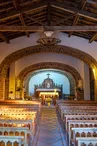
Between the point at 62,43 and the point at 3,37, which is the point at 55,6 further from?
the point at 62,43

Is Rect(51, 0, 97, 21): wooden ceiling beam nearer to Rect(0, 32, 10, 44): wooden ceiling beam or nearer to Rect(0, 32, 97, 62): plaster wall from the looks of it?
Rect(0, 32, 10, 44): wooden ceiling beam

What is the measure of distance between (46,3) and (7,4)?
1452 millimetres

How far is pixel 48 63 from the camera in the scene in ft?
46.7

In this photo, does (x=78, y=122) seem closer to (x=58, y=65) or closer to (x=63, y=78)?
(x=58, y=65)

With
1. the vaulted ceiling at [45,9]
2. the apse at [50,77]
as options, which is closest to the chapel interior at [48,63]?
the vaulted ceiling at [45,9]

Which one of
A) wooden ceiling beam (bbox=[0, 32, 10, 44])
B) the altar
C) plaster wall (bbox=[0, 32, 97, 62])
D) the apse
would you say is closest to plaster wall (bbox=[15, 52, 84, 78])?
plaster wall (bbox=[0, 32, 97, 62])

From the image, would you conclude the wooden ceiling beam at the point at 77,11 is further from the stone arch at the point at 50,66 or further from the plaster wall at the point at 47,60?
the stone arch at the point at 50,66

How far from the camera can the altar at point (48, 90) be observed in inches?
731

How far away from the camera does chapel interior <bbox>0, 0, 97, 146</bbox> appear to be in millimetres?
4223

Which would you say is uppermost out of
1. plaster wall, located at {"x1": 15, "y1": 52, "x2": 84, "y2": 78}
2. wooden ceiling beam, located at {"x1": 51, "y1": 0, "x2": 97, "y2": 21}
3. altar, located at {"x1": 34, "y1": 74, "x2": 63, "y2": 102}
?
wooden ceiling beam, located at {"x1": 51, "y1": 0, "x2": 97, "y2": 21}

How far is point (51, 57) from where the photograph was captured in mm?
13773

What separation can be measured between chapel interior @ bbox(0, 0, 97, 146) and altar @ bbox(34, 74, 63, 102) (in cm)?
9

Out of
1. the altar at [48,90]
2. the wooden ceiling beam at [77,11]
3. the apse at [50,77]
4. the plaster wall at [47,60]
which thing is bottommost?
the altar at [48,90]

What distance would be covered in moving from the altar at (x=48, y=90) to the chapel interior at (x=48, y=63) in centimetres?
9
